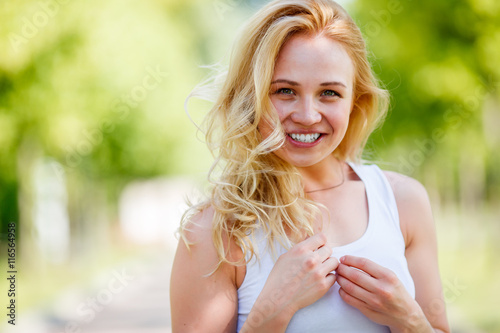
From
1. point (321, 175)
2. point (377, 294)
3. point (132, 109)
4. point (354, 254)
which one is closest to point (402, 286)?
point (377, 294)

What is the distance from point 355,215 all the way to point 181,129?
16.8 m

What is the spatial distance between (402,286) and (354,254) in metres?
0.22

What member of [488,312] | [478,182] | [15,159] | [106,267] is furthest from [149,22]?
[478,182]

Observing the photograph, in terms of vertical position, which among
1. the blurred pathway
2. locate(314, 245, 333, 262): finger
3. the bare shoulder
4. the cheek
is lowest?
locate(314, 245, 333, 262): finger

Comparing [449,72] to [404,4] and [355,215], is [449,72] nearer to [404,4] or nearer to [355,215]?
[404,4]

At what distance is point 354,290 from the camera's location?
6.87 feet

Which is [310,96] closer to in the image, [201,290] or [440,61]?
[201,290]

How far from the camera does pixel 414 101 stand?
11.7 m

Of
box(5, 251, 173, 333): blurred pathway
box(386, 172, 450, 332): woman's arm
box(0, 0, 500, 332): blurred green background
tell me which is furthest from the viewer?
box(0, 0, 500, 332): blurred green background

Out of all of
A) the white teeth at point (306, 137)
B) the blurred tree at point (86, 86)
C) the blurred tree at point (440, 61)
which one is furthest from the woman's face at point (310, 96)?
the blurred tree at point (86, 86)

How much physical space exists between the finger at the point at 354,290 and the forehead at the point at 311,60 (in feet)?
2.36

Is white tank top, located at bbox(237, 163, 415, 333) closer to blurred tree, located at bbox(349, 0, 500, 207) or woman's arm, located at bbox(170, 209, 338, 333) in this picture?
woman's arm, located at bbox(170, 209, 338, 333)

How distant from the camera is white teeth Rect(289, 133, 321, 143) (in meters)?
2.20

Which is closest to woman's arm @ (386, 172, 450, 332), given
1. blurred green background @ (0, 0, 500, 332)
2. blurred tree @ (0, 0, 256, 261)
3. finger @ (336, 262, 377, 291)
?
finger @ (336, 262, 377, 291)
